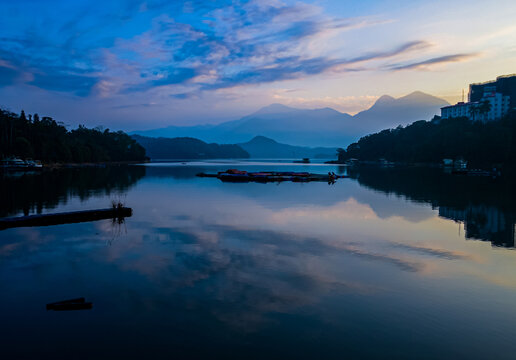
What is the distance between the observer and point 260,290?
40.9ft

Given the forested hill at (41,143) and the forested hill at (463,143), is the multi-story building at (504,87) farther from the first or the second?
the forested hill at (41,143)

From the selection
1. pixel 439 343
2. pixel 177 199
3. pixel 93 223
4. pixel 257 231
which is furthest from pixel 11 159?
pixel 439 343

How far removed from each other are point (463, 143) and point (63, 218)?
12728cm

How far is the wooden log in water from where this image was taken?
2237 centimetres

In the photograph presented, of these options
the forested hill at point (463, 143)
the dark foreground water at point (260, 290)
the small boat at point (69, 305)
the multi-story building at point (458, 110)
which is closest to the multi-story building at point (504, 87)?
the multi-story building at point (458, 110)

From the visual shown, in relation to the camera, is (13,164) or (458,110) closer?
(13,164)

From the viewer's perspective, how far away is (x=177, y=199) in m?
39.4

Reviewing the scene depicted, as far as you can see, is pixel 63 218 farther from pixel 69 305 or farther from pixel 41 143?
pixel 41 143

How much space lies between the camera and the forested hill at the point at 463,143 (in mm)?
113188

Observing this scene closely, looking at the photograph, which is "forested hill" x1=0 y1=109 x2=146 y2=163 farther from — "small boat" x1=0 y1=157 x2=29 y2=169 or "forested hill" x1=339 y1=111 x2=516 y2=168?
"forested hill" x1=339 y1=111 x2=516 y2=168

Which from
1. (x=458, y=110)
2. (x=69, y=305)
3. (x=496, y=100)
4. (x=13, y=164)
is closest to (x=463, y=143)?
(x=496, y=100)

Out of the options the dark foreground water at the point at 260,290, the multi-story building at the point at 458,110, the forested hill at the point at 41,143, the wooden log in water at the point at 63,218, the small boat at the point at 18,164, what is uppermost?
the multi-story building at the point at 458,110

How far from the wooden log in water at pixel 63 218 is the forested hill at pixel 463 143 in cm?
11978

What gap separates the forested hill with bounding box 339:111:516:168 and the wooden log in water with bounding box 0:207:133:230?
120 m
